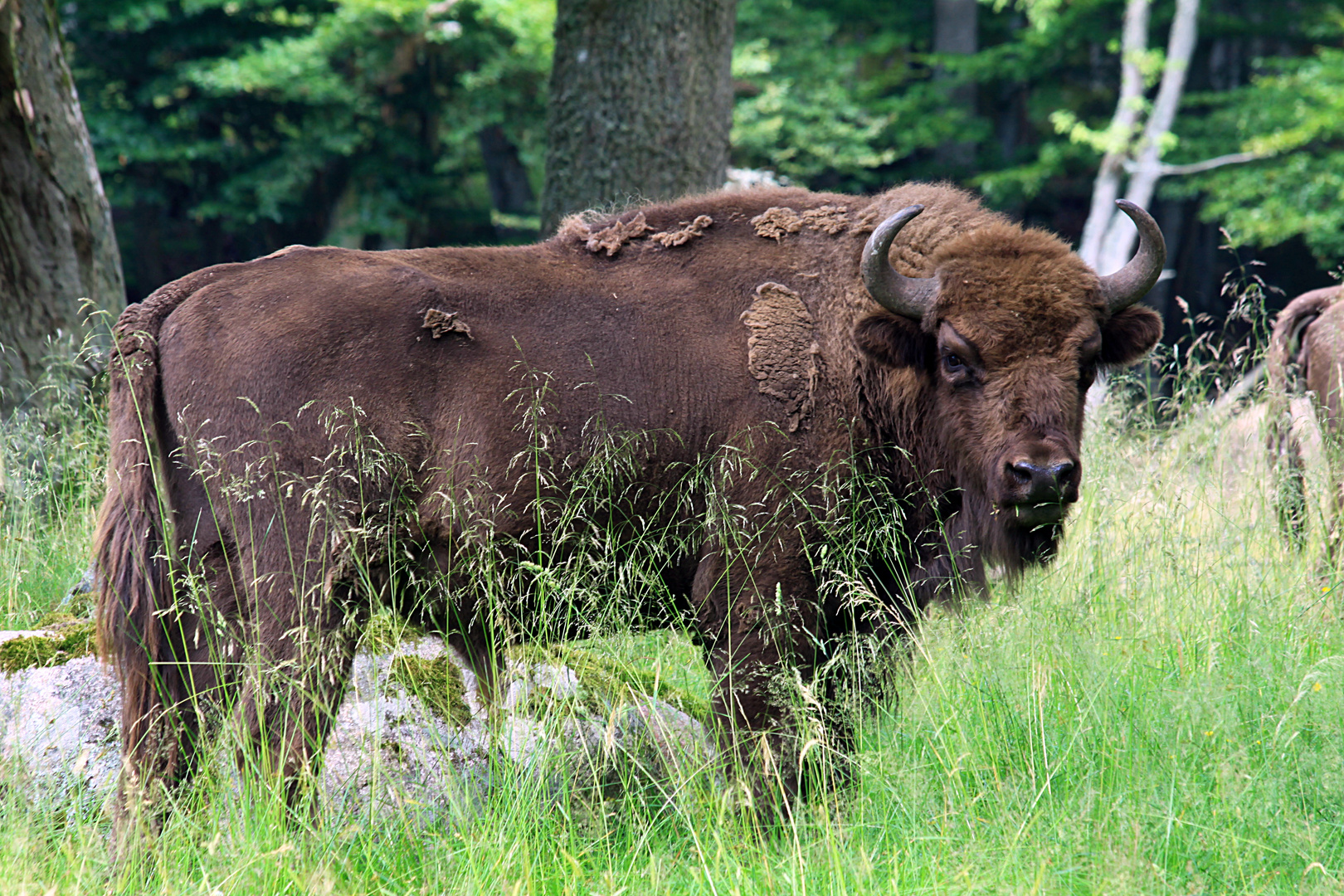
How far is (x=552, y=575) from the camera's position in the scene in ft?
11.7

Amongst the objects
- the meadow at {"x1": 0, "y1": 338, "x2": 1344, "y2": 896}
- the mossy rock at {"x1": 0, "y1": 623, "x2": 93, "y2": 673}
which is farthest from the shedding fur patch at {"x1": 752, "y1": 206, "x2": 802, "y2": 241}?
the mossy rock at {"x1": 0, "y1": 623, "x2": 93, "y2": 673}

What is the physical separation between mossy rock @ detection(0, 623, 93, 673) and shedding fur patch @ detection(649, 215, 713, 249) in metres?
2.80

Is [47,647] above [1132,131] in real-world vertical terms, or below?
below

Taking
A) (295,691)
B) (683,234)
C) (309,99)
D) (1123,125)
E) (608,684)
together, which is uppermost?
(309,99)

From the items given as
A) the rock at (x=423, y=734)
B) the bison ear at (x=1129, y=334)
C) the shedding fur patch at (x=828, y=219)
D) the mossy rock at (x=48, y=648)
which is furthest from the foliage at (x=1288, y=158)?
the mossy rock at (x=48, y=648)

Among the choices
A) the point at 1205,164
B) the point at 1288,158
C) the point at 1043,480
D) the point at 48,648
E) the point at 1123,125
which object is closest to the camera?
the point at 1043,480

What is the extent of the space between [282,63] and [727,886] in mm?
16442

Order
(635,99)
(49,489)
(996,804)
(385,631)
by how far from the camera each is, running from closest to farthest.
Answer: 1. (996,804)
2. (385,631)
3. (49,489)
4. (635,99)

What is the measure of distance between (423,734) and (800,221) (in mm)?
2488

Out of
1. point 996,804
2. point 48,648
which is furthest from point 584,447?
point 48,648

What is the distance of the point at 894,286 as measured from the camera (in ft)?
12.3

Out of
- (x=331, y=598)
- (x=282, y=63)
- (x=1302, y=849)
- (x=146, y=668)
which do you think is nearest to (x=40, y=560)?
(x=146, y=668)

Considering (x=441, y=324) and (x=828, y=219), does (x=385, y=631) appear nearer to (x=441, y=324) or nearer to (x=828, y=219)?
(x=441, y=324)

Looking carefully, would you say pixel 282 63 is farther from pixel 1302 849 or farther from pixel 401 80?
pixel 1302 849
